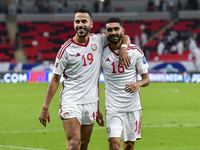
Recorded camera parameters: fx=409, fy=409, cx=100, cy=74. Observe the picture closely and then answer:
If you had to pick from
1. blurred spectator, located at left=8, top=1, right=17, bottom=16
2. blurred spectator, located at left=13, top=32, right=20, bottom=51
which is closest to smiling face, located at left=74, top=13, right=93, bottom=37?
blurred spectator, located at left=13, top=32, right=20, bottom=51

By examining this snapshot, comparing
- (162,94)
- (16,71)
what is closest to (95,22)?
(16,71)

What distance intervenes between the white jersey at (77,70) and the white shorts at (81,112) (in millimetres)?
63

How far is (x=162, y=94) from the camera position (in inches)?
744

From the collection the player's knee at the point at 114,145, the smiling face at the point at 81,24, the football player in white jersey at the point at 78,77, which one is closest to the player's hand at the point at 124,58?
the football player in white jersey at the point at 78,77

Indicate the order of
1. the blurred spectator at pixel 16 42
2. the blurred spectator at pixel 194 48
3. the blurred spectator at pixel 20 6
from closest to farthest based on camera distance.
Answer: the blurred spectator at pixel 194 48, the blurred spectator at pixel 16 42, the blurred spectator at pixel 20 6

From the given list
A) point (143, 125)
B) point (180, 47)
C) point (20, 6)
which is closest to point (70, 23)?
point (20, 6)

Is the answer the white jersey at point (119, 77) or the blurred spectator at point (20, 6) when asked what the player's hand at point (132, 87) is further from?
the blurred spectator at point (20, 6)

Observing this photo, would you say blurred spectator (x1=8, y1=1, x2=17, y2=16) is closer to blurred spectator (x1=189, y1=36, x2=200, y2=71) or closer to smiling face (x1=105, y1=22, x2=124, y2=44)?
blurred spectator (x1=189, y1=36, x2=200, y2=71)

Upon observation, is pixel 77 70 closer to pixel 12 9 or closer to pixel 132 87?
pixel 132 87

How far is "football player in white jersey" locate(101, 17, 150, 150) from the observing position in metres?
5.80

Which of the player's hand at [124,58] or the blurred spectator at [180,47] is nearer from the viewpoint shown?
the player's hand at [124,58]

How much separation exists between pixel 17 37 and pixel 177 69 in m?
16.8

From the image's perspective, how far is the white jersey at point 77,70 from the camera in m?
5.57

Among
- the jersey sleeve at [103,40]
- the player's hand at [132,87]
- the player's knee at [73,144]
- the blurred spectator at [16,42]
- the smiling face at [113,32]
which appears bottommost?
the blurred spectator at [16,42]
